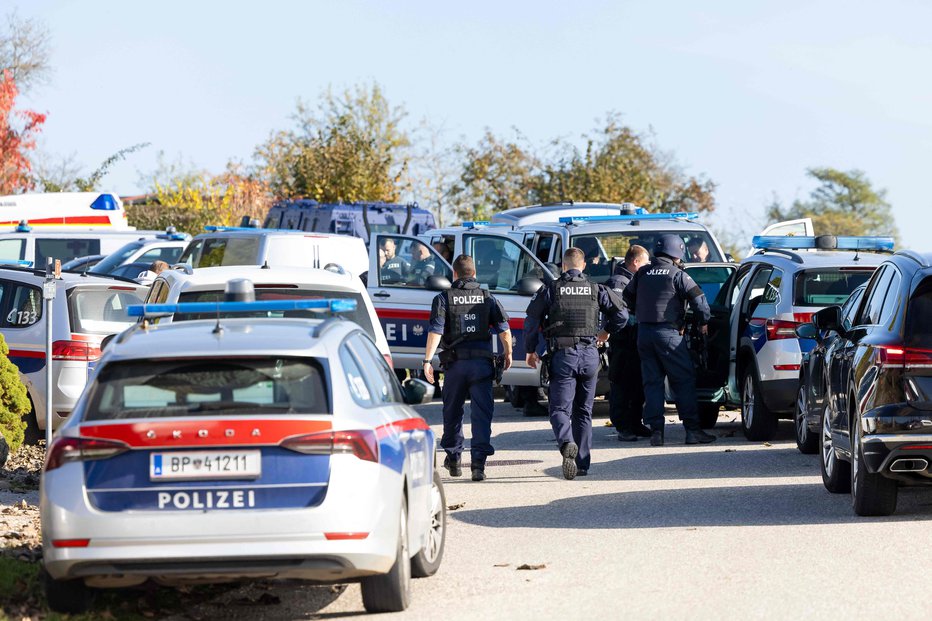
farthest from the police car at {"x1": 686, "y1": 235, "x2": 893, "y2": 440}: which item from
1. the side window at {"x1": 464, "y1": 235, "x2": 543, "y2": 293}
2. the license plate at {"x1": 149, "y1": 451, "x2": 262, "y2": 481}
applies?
the license plate at {"x1": 149, "y1": 451, "x2": 262, "y2": 481}

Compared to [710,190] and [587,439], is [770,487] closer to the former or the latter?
[587,439]

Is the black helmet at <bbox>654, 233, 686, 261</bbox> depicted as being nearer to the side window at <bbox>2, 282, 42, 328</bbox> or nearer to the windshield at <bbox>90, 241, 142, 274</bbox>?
the side window at <bbox>2, 282, 42, 328</bbox>

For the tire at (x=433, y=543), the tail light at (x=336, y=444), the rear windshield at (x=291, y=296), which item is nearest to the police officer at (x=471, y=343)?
the rear windshield at (x=291, y=296)

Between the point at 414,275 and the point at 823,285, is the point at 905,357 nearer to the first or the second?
the point at 823,285

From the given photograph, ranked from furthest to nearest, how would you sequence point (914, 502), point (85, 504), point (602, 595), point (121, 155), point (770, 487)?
point (121, 155) < point (770, 487) < point (914, 502) < point (602, 595) < point (85, 504)

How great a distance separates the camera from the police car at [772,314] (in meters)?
14.7

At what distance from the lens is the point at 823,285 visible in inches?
581

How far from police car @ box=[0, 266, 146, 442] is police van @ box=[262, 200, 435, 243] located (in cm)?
1842

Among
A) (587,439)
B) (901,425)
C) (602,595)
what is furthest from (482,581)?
(587,439)

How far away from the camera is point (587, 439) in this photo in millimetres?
13367

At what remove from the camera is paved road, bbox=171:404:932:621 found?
7.94 metres

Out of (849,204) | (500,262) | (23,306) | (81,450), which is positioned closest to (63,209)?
(500,262)

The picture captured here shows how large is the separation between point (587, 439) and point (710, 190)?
37.9 m

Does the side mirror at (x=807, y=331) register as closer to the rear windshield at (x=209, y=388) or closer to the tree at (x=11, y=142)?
the rear windshield at (x=209, y=388)
